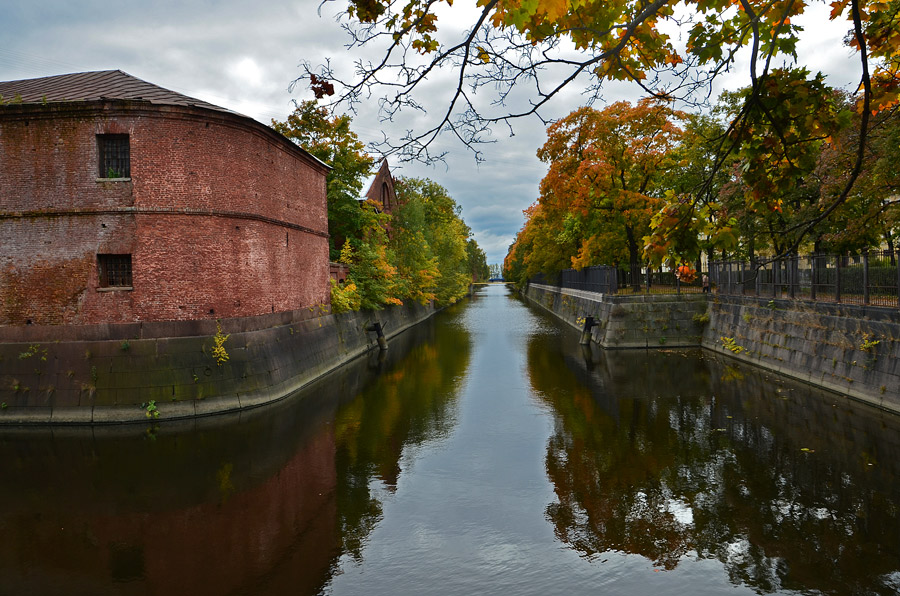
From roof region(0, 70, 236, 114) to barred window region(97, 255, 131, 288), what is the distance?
4.29m

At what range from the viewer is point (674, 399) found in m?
15.6

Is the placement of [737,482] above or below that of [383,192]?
below

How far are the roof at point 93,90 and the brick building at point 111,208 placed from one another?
115 millimetres

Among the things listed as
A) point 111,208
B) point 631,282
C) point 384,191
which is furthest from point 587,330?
point 384,191

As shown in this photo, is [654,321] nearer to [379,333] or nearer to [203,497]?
[379,333]

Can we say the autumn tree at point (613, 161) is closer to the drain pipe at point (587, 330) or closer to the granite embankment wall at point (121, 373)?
the drain pipe at point (587, 330)

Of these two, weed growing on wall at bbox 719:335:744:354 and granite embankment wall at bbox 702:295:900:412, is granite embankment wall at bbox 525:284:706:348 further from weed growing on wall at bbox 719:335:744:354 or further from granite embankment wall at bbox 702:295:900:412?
weed growing on wall at bbox 719:335:744:354

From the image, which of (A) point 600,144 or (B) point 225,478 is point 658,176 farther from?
(B) point 225,478

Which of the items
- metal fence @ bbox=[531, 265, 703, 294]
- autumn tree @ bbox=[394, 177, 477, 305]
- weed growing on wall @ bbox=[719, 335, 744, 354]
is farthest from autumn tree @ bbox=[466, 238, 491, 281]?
weed growing on wall @ bbox=[719, 335, 744, 354]

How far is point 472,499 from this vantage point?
29.5 ft

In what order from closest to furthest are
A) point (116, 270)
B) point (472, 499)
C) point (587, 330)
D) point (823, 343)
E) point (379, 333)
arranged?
point (472, 499)
point (116, 270)
point (823, 343)
point (587, 330)
point (379, 333)

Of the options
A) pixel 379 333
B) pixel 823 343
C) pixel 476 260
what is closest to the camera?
pixel 823 343

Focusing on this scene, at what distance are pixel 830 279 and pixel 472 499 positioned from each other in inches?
547

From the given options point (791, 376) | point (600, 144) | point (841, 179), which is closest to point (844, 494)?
point (791, 376)
